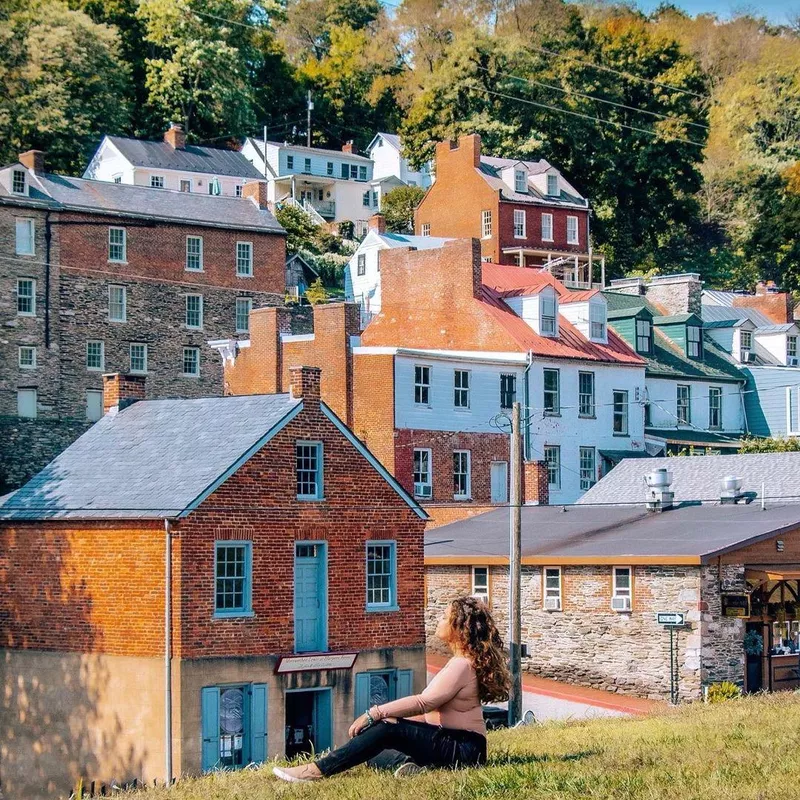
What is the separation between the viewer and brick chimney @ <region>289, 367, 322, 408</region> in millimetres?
35000

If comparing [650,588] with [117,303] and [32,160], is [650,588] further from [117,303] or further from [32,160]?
[32,160]

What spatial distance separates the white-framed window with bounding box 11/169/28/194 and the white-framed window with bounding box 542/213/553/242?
32552 mm

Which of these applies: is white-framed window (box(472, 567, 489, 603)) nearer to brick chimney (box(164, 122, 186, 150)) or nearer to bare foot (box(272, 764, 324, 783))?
bare foot (box(272, 764, 324, 783))

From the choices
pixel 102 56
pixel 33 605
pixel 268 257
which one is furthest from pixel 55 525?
pixel 102 56

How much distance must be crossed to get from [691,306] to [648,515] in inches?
1195

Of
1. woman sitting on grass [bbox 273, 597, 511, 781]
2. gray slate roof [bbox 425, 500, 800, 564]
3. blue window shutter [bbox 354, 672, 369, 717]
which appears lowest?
blue window shutter [bbox 354, 672, 369, 717]

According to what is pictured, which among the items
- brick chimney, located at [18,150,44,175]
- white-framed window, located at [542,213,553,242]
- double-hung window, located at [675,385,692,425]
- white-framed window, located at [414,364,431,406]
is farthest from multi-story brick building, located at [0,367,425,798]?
white-framed window, located at [542,213,553,242]

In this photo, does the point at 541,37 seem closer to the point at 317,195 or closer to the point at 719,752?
the point at 317,195

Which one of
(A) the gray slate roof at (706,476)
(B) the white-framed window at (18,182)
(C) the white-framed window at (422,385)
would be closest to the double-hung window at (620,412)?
(A) the gray slate roof at (706,476)

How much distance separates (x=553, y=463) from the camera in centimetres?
6169

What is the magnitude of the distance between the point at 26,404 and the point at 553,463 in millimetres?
22582

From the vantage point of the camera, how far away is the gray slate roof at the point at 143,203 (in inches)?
2751

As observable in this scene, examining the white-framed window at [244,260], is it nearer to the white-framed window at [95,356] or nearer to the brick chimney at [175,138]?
the white-framed window at [95,356]

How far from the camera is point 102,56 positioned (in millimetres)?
94312
